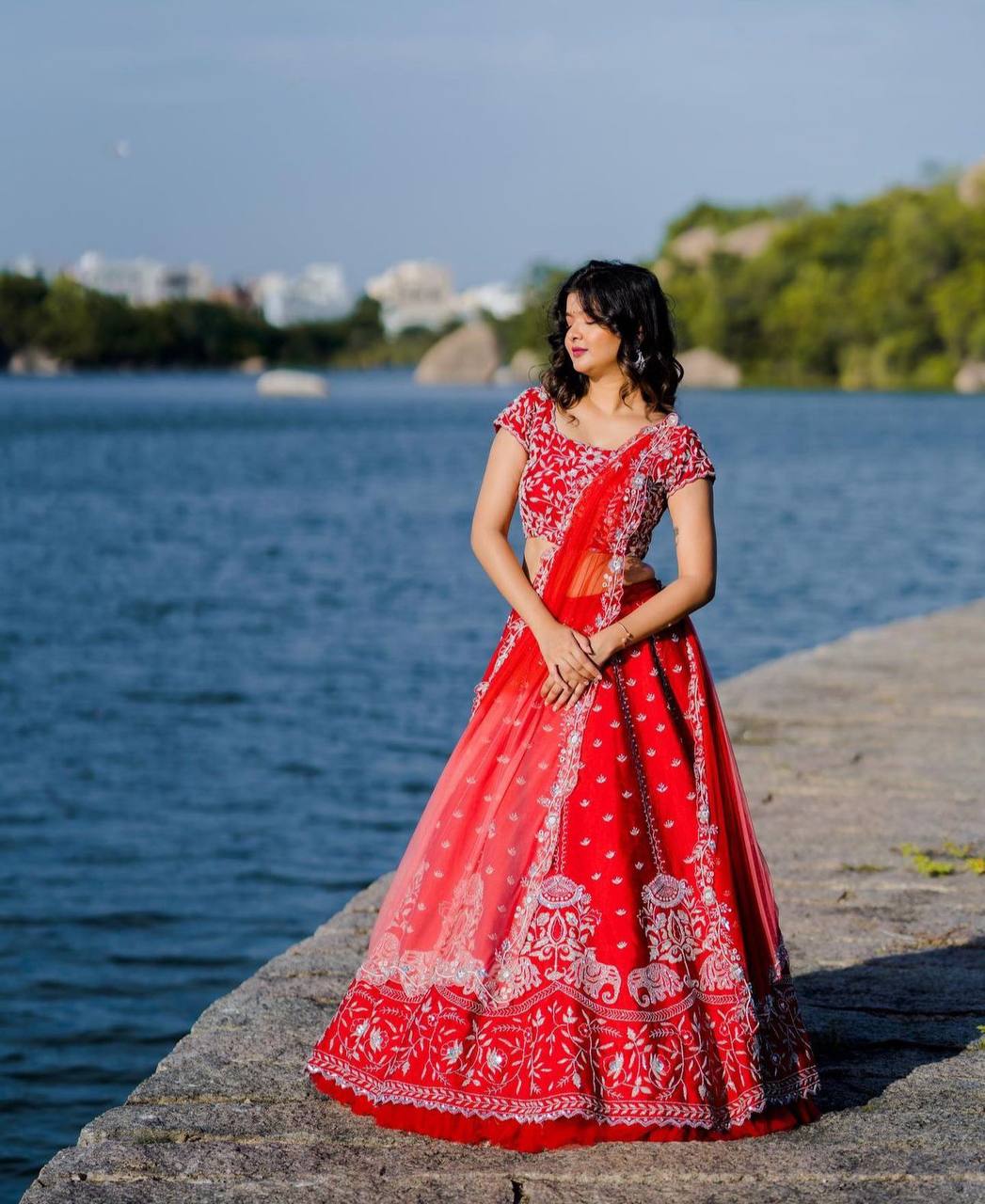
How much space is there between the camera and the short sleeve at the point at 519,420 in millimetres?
3631

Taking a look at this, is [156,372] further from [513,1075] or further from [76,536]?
[513,1075]

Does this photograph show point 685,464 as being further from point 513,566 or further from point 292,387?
point 292,387

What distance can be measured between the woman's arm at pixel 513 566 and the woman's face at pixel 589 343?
21 cm

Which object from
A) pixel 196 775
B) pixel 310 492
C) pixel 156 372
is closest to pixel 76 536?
pixel 310 492

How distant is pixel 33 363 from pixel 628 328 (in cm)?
16468

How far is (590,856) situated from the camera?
3430 mm

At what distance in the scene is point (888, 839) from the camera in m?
6.02

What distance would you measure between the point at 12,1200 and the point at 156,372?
587 ft

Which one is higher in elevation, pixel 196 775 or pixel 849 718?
pixel 849 718

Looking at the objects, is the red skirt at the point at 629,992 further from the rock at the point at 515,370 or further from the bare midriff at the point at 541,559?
the rock at the point at 515,370

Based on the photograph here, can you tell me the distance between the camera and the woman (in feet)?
11.1

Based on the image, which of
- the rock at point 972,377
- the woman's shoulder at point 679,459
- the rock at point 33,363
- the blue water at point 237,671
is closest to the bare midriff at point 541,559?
the woman's shoulder at point 679,459

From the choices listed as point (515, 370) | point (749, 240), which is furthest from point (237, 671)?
point (515, 370)

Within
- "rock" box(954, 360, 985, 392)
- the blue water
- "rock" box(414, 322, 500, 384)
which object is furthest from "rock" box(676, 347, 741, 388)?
the blue water
